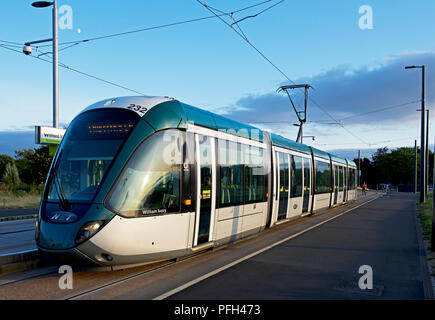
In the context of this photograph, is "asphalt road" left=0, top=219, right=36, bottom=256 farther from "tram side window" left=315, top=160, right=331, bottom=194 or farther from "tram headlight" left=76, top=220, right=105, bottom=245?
"tram side window" left=315, top=160, right=331, bottom=194

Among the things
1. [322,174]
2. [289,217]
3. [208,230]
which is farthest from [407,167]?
[208,230]

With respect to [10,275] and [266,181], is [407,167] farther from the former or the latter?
[10,275]

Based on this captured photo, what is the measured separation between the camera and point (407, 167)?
10081 centimetres

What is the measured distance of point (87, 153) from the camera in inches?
295

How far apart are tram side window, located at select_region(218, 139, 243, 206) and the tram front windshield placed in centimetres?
268

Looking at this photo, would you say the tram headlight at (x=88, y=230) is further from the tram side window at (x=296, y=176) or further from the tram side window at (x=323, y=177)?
the tram side window at (x=323, y=177)

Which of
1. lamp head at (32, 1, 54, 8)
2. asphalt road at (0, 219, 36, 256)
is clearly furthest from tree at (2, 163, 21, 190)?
asphalt road at (0, 219, 36, 256)

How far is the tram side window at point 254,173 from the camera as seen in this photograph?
11.2 metres

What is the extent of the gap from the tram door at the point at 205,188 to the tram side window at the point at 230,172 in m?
0.44

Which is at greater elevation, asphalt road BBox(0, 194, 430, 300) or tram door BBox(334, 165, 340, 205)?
tram door BBox(334, 165, 340, 205)

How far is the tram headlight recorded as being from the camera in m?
6.64

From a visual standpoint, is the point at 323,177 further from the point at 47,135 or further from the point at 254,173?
the point at 47,135
